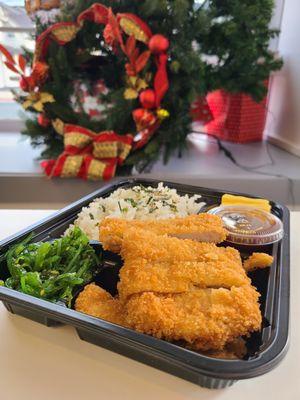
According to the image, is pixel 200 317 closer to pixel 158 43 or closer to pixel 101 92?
pixel 158 43

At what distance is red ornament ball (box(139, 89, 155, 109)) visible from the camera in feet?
5.75

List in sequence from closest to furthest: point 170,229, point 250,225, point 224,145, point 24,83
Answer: point 170,229
point 250,225
point 24,83
point 224,145

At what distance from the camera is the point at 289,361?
66 centimetres

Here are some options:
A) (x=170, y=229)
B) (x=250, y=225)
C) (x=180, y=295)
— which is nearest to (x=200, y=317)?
(x=180, y=295)

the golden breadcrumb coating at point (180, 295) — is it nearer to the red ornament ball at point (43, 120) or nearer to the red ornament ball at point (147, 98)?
the red ornament ball at point (147, 98)

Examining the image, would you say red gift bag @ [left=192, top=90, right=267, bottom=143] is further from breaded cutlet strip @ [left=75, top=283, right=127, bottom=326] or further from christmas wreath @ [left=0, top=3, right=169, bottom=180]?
breaded cutlet strip @ [left=75, top=283, right=127, bottom=326]

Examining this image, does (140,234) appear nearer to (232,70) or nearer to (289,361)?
(289,361)

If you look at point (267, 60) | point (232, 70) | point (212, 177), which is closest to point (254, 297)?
point (212, 177)

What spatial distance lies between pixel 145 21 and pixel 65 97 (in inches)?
22.4

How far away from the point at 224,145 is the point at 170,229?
6.02 ft

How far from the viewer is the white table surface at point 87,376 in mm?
584

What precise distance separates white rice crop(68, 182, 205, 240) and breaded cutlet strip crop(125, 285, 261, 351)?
46cm

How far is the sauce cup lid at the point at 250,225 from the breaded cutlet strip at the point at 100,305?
1.34 feet

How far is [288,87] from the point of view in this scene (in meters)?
2.40
